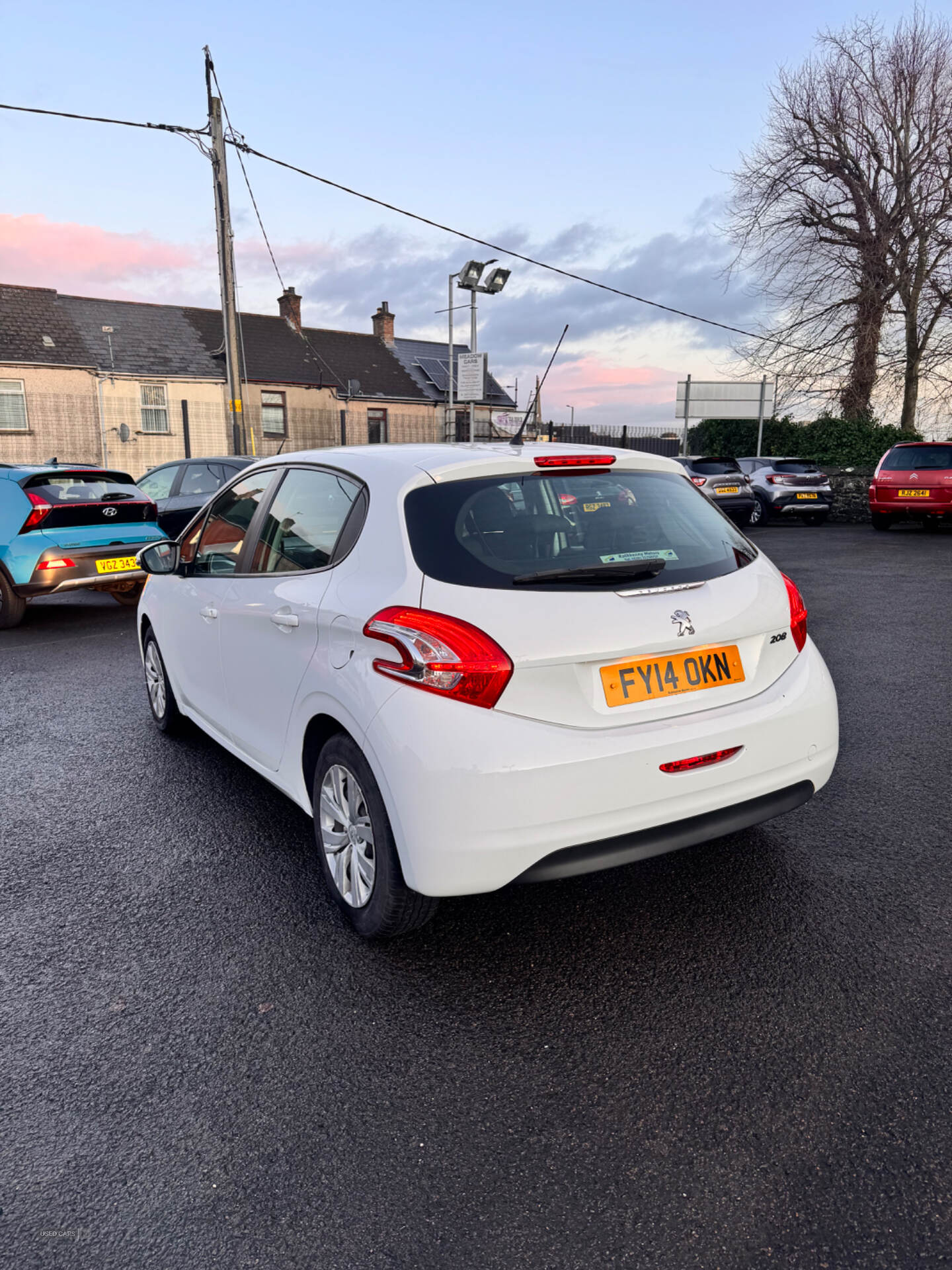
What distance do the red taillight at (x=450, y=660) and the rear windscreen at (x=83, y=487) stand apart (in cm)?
738

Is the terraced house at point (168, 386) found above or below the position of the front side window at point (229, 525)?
above

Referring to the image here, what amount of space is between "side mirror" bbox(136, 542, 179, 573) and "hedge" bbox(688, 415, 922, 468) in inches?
996

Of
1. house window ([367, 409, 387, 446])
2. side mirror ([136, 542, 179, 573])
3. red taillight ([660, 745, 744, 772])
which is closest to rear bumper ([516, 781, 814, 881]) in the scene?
red taillight ([660, 745, 744, 772])

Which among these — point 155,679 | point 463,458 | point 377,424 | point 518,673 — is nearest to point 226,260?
point 155,679

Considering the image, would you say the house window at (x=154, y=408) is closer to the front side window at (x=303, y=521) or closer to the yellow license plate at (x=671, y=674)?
the front side window at (x=303, y=521)

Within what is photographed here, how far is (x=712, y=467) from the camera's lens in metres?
20.6

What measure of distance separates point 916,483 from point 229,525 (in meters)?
16.7

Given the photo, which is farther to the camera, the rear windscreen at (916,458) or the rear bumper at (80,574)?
the rear windscreen at (916,458)

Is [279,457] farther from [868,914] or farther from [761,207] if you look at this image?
[761,207]

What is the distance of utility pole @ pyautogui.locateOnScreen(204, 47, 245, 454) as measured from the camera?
1798cm

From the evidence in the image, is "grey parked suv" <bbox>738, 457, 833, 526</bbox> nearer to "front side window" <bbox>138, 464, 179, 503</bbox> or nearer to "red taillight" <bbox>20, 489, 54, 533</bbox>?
"front side window" <bbox>138, 464, 179, 503</bbox>

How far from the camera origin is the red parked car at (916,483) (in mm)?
17297

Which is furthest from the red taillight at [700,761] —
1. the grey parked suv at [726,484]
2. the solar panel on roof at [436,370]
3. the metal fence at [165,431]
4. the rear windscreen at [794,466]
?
the solar panel on roof at [436,370]

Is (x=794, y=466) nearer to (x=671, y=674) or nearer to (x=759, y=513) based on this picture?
(x=759, y=513)
